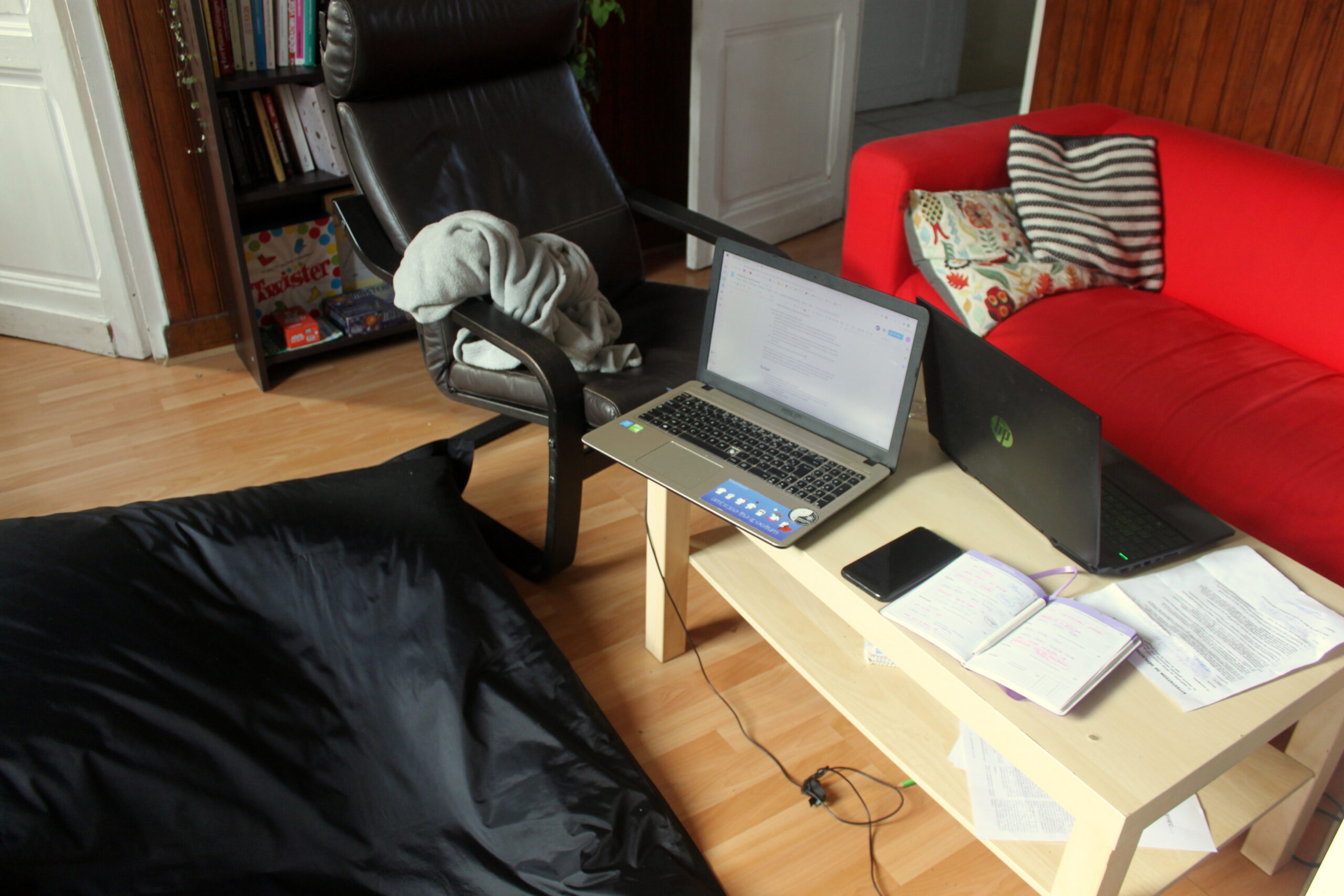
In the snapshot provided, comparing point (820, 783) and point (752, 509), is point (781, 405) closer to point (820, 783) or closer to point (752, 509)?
point (752, 509)

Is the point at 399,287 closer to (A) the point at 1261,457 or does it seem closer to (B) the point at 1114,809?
(B) the point at 1114,809

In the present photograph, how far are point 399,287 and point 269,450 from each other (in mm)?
735

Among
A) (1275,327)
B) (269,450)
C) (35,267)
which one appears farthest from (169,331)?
(1275,327)

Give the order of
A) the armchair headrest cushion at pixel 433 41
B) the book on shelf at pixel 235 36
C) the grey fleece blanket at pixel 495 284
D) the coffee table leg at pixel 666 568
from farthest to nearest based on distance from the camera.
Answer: the book on shelf at pixel 235 36 → the armchair headrest cushion at pixel 433 41 → the grey fleece blanket at pixel 495 284 → the coffee table leg at pixel 666 568

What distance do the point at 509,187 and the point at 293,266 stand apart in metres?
0.84

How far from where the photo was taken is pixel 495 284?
180 centimetres

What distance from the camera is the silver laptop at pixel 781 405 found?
131 cm

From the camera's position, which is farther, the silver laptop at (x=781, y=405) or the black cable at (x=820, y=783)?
the black cable at (x=820, y=783)

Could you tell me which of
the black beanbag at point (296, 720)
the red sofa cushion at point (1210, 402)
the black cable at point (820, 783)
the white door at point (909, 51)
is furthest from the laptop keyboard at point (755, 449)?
the white door at point (909, 51)

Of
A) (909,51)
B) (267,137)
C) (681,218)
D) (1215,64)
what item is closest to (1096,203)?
(1215,64)

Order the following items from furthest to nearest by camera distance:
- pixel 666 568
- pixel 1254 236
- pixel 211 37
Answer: pixel 211 37, pixel 1254 236, pixel 666 568

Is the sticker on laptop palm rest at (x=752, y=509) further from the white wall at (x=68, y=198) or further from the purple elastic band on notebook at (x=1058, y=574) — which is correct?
A: the white wall at (x=68, y=198)

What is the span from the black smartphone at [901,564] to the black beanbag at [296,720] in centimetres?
47

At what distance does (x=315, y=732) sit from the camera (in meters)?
1.40
